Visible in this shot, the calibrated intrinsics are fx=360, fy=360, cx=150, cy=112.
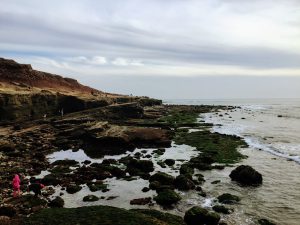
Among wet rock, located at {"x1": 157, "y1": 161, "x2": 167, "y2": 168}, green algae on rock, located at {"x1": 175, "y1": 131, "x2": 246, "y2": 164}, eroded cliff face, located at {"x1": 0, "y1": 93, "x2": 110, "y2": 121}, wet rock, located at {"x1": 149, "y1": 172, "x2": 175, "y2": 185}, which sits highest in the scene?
eroded cliff face, located at {"x1": 0, "y1": 93, "x2": 110, "y2": 121}

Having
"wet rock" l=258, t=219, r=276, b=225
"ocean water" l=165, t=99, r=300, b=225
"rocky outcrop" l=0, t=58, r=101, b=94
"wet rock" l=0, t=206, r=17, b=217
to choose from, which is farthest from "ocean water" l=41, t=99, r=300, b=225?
"rocky outcrop" l=0, t=58, r=101, b=94

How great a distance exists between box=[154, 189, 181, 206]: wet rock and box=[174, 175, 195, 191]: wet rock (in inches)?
120

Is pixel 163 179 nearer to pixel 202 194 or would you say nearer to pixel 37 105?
pixel 202 194

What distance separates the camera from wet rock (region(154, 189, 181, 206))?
31.7 meters

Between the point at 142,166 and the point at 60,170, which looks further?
the point at 142,166

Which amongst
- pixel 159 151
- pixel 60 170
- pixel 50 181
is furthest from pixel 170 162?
pixel 50 181

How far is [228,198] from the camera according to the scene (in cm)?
3278

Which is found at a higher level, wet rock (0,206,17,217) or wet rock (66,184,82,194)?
wet rock (0,206,17,217)

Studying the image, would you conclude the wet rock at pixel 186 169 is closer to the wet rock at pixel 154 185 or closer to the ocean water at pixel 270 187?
the ocean water at pixel 270 187

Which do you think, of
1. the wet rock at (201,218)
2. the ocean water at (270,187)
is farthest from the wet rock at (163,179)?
the wet rock at (201,218)

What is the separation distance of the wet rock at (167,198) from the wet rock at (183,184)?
3.05 metres

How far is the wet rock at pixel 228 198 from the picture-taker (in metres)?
32.3

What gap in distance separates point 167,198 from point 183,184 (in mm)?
4475

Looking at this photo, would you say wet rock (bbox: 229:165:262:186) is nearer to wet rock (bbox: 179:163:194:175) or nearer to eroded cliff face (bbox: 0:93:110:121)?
wet rock (bbox: 179:163:194:175)
